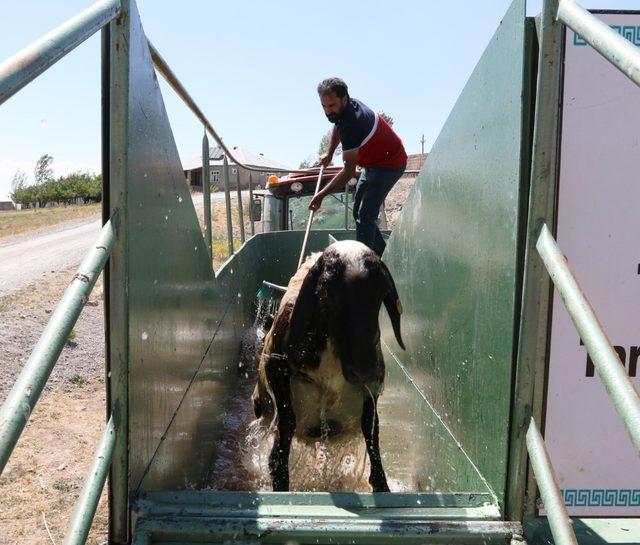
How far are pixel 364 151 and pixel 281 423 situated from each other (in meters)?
2.53

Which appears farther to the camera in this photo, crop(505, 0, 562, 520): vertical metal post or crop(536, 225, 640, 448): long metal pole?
crop(505, 0, 562, 520): vertical metal post

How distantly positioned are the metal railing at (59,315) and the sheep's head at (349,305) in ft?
4.15

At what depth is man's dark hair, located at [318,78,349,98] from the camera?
15.6ft

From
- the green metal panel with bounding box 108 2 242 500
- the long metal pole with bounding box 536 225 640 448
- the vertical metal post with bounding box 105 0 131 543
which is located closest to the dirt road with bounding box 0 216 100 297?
the green metal panel with bounding box 108 2 242 500

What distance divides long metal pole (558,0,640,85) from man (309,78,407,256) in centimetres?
315

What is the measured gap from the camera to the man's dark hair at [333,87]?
476 centimetres

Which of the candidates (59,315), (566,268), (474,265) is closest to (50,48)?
(59,315)

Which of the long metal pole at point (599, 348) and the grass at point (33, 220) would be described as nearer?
the long metal pole at point (599, 348)

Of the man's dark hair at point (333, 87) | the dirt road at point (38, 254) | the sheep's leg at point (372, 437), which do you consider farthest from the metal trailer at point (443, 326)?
the dirt road at point (38, 254)

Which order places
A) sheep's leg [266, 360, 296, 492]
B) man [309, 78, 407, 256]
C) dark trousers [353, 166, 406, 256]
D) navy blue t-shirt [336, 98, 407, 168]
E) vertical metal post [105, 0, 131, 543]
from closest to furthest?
1. vertical metal post [105, 0, 131, 543]
2. sheep's leg [266, 360, 296, 492]
3. man [309, 78, 407, 256]
4. navy blue t-shirt [336, 98, 407, 168]
5. dark trousers [353, 166, 406, 256]

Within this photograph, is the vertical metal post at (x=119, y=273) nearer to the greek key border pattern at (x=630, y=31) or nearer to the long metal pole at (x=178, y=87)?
the long metal pole at (x=178, y=87)

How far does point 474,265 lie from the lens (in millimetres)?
2670

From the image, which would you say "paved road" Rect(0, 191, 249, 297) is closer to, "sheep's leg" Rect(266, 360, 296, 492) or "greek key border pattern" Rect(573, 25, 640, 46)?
"sheep's leg" Rect(266, 360, 296, 492)

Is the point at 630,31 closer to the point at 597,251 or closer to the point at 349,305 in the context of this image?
the point at 597,251
